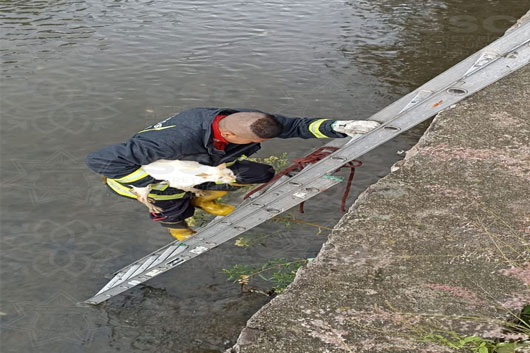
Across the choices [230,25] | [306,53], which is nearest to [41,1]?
[230,25]

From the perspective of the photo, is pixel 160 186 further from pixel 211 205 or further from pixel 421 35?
pixel 421 35

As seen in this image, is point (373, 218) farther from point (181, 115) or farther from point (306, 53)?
point (306, 53)

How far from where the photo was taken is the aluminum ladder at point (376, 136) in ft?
9.57

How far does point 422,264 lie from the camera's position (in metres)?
3.43

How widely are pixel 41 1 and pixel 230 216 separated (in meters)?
8.86

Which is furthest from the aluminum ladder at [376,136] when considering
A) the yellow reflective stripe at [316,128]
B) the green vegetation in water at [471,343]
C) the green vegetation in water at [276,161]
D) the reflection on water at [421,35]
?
the reflection on water at [421,35]

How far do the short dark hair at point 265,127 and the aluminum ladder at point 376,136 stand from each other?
0.27 meters

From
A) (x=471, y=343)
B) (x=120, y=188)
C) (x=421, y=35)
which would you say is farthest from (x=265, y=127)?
(x=421, y=35)

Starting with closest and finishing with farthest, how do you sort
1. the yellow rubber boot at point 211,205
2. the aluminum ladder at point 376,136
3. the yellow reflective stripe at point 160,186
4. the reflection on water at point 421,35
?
the aluminum ladder at point 376,136, the yellow reflective stripe at point 160,186, the yellow rubber boot at point 211,205, the reflection on water at point 421,35

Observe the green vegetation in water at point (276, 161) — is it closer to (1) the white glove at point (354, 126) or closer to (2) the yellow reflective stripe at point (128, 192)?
(2) the yellow reflective stripe at point (128, 192)

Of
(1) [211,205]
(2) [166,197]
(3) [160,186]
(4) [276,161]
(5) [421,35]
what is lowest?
(4) [276,161]

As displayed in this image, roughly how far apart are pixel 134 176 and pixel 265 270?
69.1 inches

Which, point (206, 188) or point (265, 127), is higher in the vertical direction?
point (265, 127)

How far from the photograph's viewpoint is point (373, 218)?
3836mm
